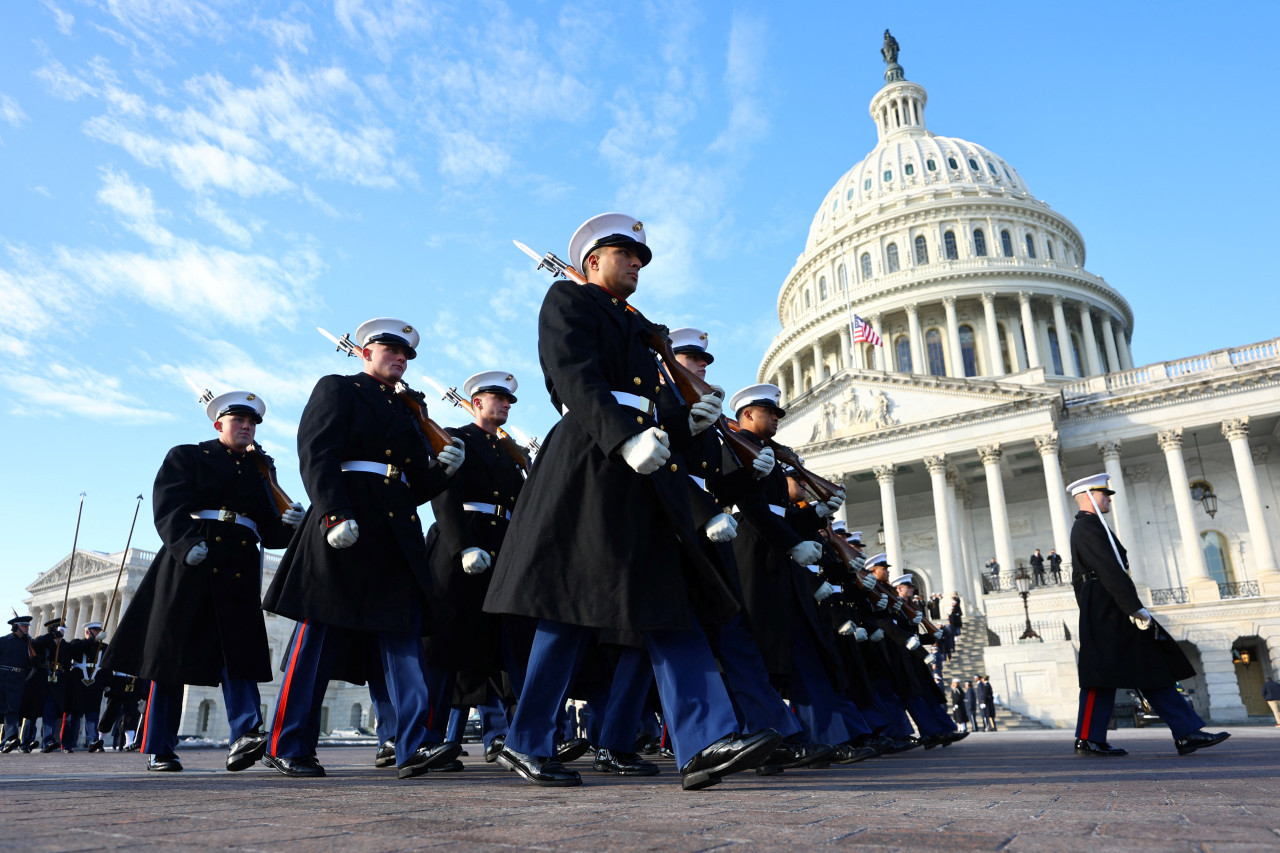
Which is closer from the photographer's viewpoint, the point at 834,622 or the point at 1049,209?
the point at 834,622

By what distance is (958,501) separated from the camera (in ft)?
140

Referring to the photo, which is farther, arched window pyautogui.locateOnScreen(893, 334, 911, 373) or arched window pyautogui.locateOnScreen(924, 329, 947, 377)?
arched window pyautogui.locateOnScreen(893, 334, 911, 373)

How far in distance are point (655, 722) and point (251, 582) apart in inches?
254

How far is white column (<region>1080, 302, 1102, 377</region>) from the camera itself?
54.8 meters

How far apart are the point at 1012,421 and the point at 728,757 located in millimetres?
38276

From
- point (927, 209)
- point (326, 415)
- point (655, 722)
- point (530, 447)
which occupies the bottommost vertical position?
point (655, 722)

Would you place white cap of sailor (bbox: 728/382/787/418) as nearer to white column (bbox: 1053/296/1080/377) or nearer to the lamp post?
the lamp post

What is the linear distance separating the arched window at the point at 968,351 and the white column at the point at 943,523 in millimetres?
16228

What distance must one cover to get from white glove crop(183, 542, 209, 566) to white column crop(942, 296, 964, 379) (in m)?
50.9

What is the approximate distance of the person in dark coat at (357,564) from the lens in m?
5.14

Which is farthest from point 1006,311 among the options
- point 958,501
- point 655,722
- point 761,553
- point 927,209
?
point 761,553

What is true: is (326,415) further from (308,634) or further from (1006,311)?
(1006,311)

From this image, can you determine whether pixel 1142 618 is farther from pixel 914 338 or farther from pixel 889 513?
pixel 914 338

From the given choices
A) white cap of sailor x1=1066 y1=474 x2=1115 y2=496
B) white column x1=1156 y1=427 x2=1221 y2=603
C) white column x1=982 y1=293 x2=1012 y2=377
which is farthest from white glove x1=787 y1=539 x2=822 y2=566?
white column x1=982 y1=293 x2=1012 y2=377
